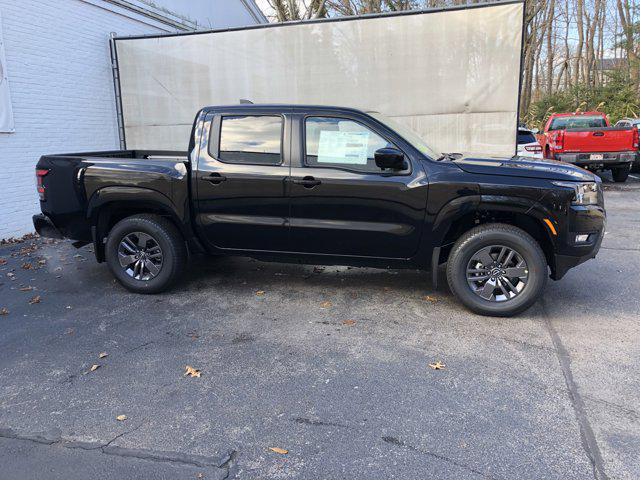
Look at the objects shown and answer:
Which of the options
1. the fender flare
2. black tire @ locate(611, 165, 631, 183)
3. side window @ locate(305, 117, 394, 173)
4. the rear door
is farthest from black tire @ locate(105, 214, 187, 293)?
black tire @ locate(611, 165, 631, 183)

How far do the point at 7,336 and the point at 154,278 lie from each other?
1.40 meters

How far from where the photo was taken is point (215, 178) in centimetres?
505

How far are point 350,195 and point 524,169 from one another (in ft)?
5.05

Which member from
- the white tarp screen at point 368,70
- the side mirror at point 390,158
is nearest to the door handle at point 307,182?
the side mirror at point 390,158

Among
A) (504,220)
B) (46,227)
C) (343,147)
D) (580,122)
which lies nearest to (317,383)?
(343,147)

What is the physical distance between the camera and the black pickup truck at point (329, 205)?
449cm

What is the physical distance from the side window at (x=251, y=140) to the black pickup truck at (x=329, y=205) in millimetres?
11

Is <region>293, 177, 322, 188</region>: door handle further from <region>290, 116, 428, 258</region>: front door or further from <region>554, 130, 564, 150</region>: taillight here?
<region>554, 130, 564, 150</region>: taillight

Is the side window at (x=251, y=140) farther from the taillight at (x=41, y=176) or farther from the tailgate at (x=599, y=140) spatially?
the tailgate at (x=599, y=140)

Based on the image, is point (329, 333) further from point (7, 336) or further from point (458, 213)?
point (7, 336)

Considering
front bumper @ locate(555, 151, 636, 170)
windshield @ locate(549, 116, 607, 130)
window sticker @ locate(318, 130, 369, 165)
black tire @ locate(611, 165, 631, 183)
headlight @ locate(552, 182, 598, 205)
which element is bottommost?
black tire @ locate(611, 165, 631, 183)

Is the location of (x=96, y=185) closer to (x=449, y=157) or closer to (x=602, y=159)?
(x=449, y=157)

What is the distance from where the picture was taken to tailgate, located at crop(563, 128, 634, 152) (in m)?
13.1

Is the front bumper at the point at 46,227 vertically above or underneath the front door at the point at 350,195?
underneath
